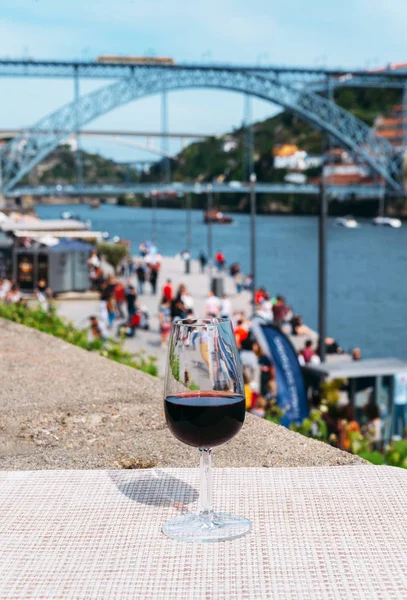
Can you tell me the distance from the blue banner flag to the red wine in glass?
6.98 metres

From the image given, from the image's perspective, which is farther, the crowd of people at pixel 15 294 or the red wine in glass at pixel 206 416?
the crowd of people at pixel 15 294

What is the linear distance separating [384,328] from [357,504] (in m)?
28.2

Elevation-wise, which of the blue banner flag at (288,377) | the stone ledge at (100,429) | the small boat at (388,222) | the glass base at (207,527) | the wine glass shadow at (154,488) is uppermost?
the glass base at (207,527)

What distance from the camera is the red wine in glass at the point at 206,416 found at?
1290 millimetres

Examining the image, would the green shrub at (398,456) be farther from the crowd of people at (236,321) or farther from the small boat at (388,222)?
the small boat at (388,222)

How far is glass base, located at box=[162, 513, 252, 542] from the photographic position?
1.14 m

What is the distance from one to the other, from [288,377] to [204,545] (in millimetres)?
7574

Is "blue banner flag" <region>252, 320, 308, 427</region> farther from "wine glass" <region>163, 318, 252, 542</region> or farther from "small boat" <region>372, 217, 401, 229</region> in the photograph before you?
"small boat" <region>372, 217, 401, 229</region>

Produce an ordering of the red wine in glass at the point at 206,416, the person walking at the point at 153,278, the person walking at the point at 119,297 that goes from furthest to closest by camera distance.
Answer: the person walking at the point at 153,278 < the person walking at the point at 119,297 < the red wine in glass at the point at 206,416

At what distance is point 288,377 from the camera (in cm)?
864

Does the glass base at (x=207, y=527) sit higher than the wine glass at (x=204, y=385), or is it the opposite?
the wine glass at (x=204, y=385)

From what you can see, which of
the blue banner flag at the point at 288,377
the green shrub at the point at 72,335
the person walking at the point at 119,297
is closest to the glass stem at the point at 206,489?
the green shrub at the point at 72,335

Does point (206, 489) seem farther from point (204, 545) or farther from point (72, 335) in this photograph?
point (72, 335)

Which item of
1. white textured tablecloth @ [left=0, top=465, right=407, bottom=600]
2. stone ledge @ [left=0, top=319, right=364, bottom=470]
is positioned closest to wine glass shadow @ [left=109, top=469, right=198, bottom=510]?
white textured tablecloth @ [left=0, top=465, right=407, bottom=600]
